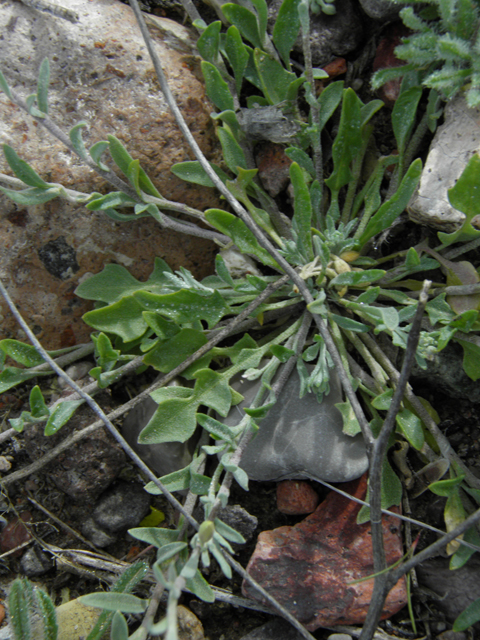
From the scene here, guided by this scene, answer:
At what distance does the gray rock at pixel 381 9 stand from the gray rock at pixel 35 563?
3.22m

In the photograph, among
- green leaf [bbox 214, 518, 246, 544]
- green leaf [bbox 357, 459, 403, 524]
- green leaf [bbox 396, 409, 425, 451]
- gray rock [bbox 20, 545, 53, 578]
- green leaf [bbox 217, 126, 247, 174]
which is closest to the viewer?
green leaf [bbox 214, 518, 246, 544]

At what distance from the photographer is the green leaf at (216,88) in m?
2.18

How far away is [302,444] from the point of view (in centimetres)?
216

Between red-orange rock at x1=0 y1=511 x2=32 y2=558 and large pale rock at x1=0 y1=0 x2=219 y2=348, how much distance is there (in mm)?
939

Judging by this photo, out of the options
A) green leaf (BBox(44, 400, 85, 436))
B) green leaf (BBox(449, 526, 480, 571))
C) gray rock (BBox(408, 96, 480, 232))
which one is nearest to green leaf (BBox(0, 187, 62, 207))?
green leaf (BBox(44, 400, 85, 436))

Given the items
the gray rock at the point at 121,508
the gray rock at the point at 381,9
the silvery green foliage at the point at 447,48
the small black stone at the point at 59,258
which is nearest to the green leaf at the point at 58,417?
the gray rock at the point at 121,508

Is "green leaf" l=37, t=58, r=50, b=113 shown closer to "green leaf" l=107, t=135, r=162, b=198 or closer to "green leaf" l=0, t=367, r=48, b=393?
"green leaf" l=107, t=135, r=162, b=198

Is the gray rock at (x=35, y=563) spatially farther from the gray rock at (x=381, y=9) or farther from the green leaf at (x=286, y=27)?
the gray rock at (x=381, y=9)

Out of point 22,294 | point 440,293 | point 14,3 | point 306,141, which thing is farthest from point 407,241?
point 14,3

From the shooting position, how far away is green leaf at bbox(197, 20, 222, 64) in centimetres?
216

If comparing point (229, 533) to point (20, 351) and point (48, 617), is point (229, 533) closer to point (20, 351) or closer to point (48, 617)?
point (48, 617)

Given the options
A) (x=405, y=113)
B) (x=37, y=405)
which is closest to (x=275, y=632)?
(x=37, y=405)

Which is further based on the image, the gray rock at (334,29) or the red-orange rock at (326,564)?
the gray rock at (334,29)

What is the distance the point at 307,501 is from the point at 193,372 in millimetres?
853
